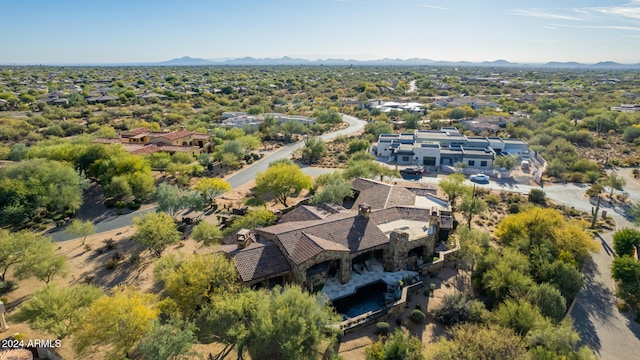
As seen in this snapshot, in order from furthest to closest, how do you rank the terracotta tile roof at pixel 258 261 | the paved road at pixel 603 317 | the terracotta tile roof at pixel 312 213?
1. the terracotta tile roof at pixel 312 213
2. the terracotta tile roof at pixel 258 261
3. the paved road at pixel 603 317

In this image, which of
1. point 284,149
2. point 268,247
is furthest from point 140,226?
point 284,149

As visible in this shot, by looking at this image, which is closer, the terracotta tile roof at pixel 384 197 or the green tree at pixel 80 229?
the green tree at pixel 80 229

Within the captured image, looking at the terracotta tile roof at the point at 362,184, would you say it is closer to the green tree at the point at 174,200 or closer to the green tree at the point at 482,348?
the green tree at the point at 174,200

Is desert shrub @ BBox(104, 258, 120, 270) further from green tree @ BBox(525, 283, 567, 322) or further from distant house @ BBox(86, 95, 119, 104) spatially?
distant house @ BBox(86, 95, 119, 104)

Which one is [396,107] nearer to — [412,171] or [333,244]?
[412,171]

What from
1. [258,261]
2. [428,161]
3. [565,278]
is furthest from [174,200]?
[428,161]

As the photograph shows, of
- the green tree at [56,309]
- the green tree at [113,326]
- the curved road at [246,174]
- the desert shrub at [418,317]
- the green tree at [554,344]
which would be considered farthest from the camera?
the curved road at [246,174]

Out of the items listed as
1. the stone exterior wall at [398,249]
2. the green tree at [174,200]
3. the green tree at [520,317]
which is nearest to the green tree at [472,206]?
the stone exterior wall at [398,249]
